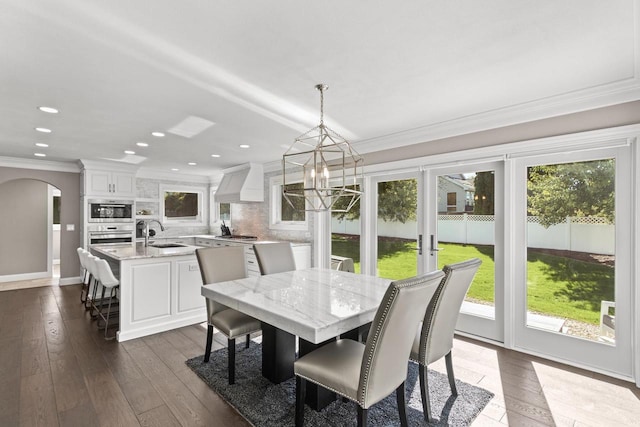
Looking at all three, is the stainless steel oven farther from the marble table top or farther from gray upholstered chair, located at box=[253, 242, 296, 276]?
the marble table top

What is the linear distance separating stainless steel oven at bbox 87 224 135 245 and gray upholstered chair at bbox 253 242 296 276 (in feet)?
13.8

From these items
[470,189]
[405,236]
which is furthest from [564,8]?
[405,236]

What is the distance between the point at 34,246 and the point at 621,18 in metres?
8.84

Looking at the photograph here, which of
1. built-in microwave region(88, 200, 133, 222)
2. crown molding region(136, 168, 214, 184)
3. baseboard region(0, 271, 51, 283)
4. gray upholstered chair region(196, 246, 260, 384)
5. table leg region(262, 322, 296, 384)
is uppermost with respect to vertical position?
crown molding region(136, 168, 214, 184)

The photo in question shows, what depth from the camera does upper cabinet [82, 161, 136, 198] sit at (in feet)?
18.8

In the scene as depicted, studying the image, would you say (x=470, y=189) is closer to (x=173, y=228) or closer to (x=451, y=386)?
(x=451, y=386)

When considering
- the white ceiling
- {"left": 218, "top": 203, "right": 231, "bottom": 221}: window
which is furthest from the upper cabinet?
the white ceiling

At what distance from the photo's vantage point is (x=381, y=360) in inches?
62.2

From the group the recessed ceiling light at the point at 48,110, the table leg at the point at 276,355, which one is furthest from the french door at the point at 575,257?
the recessed ceiling light at the point at 48,110

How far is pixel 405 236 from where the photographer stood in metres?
3.98

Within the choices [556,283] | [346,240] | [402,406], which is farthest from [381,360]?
[346,240]

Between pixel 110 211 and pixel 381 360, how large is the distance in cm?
Result: 614

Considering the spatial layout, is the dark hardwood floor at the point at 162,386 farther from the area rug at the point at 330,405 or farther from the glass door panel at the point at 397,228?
the glass door panel at the point at 397,228

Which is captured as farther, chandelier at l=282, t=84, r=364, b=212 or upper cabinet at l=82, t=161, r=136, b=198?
upper cabinet at l=82, t=161, r=136, b=198
